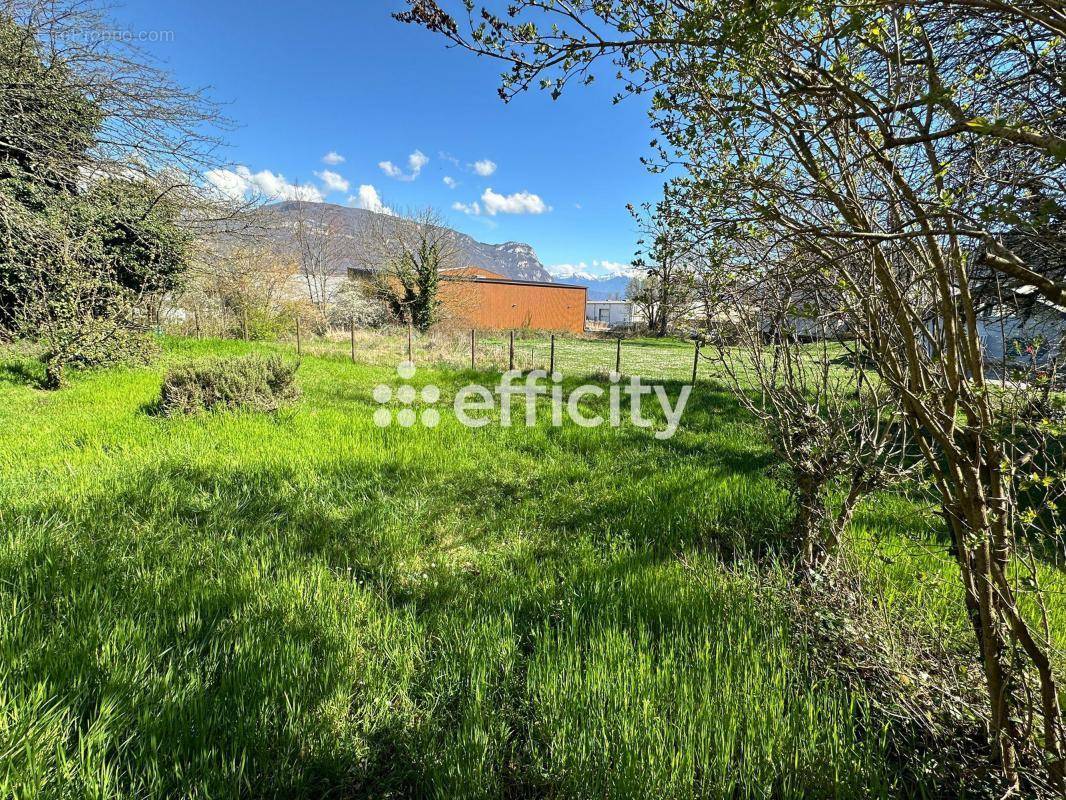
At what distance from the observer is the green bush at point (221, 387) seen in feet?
18.9

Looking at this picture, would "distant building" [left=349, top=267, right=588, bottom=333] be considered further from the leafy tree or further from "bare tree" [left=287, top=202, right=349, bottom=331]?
the leafy tree

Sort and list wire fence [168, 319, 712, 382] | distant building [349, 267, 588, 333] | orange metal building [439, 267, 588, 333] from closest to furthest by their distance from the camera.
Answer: wire fence [168, 319, 712, 382] < distant building [349, 267, 588, 333] < orange metal building [439, 267, 588, 333]

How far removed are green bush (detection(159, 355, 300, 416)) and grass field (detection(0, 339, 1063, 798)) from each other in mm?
1532

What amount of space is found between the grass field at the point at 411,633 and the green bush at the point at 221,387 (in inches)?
60.3

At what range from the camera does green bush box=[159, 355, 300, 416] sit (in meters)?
5.75

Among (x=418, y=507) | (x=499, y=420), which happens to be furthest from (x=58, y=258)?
(x=418, y=507)

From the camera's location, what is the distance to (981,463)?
1.34 meters

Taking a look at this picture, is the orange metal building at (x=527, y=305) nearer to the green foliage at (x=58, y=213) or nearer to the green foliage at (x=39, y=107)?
the green foliage at (x=58, y=213)

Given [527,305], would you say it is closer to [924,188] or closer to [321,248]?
[321,248]

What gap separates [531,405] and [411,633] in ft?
16.5

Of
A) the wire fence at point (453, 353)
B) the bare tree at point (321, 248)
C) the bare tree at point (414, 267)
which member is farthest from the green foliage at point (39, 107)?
the bare tree at point (321, 248)

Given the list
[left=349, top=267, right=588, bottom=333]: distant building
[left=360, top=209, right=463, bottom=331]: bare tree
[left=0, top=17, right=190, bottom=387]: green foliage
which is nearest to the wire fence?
[left=360, top=209, right=463, bottom=331]: bare tree

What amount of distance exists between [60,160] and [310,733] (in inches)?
391

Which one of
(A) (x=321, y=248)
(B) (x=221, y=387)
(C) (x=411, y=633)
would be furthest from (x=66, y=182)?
(A) (x=321, y=248)
